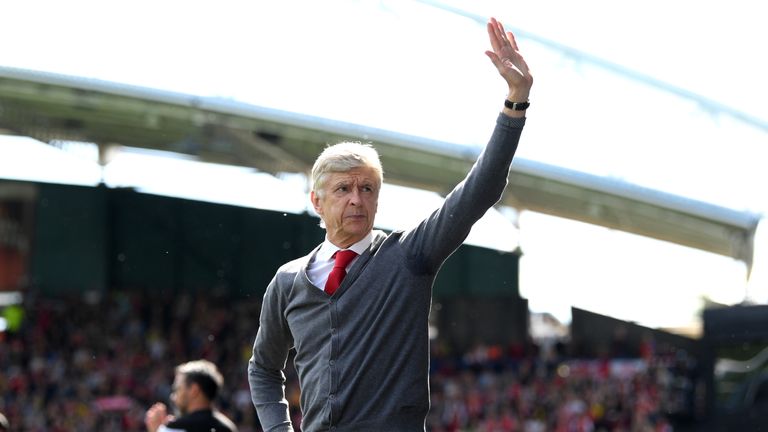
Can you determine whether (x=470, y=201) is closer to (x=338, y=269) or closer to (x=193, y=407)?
(x=338, y=269)

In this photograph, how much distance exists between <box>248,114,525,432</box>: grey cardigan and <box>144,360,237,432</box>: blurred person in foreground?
2525 millimetres

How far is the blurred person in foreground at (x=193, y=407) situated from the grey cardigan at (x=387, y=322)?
2.53 meters

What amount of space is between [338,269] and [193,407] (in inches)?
108

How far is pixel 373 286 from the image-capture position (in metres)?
2.71

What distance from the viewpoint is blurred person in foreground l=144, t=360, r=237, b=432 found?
5.21 metres

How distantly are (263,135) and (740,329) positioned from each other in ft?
32.3

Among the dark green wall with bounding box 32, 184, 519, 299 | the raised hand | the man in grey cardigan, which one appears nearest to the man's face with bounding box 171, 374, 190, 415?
the man in grey cardigan

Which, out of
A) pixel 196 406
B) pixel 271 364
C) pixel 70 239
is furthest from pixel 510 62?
pixel 70 239

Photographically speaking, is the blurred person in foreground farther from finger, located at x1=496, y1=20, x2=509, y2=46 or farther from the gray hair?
finger, located at x1=496, y1=20, x2=509, y2=46

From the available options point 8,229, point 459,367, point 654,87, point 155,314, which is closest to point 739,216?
point 654,87

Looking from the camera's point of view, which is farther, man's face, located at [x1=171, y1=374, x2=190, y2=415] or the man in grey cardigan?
man's face, located at [x1=171, y1=374, x2=190, y2=415]

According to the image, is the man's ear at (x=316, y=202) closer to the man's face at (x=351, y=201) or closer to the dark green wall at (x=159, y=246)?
the man's face at (x=351, y=201)

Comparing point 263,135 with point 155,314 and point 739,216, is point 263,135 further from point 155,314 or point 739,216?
point 739,216

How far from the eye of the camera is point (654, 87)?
21.8 metres
